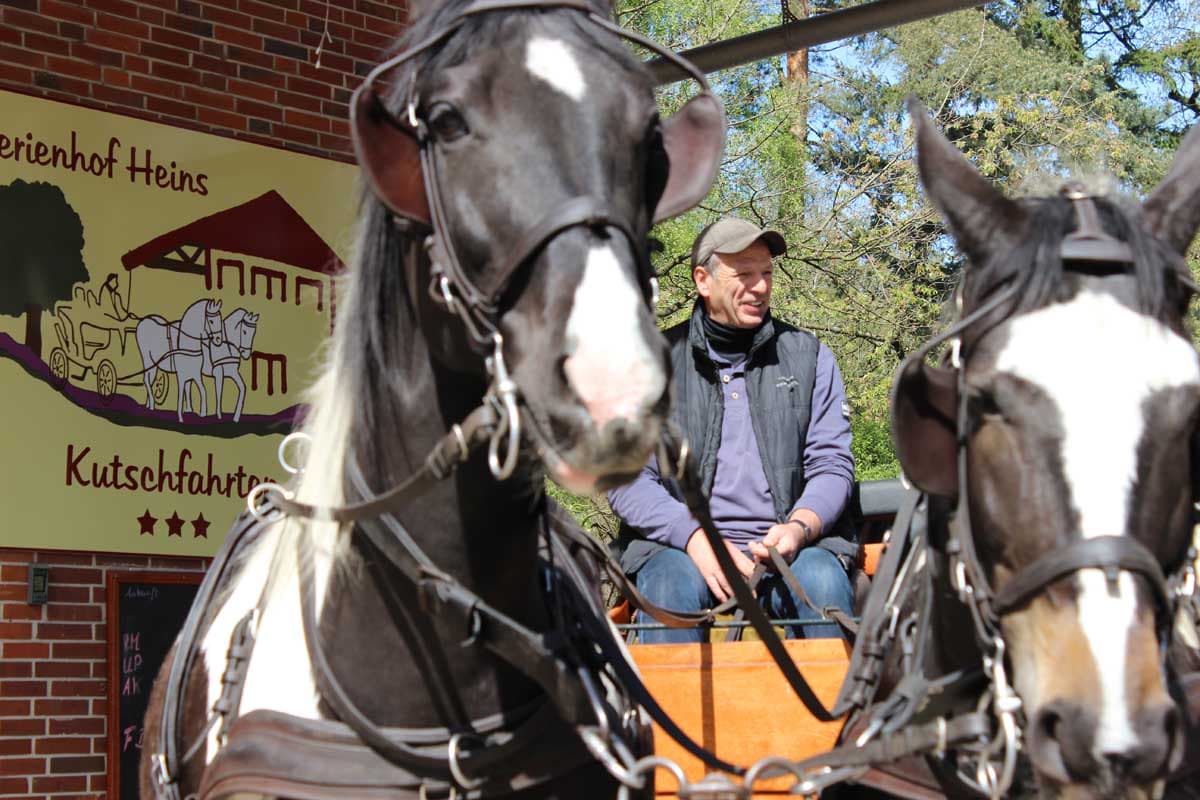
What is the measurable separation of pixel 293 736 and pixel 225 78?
15.3 ft

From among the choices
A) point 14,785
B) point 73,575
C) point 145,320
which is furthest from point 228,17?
point 14,785

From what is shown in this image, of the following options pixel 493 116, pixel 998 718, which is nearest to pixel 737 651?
pixel 998 718

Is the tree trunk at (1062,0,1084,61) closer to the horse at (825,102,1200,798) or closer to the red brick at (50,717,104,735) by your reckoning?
the red brick at (50,717,104,735)

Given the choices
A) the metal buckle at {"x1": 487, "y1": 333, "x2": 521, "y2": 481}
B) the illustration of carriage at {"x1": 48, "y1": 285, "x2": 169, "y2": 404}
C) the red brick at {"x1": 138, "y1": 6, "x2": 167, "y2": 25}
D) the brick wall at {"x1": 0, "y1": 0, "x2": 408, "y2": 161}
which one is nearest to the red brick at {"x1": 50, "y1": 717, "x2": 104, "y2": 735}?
the illustration of carriage at {"x1": 48, "y1": 285, "x2": 169, "y2": 404}

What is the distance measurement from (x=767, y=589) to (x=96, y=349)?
3207mm

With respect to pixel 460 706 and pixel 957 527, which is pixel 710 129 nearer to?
pixel 957 527

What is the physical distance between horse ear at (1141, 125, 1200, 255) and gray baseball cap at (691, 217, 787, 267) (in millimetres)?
1831

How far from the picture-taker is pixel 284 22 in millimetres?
6801

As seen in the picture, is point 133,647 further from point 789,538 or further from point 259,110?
point 789,538

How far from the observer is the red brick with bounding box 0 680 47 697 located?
560 cm

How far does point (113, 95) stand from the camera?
620 centimetres

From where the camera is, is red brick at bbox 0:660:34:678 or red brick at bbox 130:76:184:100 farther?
red brick at bbox 130:76:184:100

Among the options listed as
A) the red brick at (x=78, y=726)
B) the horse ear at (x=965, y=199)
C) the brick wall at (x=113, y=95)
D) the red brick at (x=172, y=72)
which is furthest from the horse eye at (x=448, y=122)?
the red brick at (x=172, y=72)

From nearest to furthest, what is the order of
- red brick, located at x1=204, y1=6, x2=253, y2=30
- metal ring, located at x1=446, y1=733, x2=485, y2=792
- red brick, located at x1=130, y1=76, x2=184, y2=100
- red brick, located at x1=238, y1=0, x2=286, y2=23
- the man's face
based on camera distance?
metal ring, located at x1=446, y1=733, x2=485, y2=792 < the man's face < red brick, located at x1=130, y1=76, x2=184, y2=100 < red brick, located at x1=204, y1=6, x2=253, y2=30 < red brick, located at x1=238, y1=0, x2=286, y2=23
